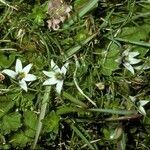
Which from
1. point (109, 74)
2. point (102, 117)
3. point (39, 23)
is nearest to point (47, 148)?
point (102, 117)

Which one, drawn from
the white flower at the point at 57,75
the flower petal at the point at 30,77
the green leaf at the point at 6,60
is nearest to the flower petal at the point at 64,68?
the white flower at the point at 57,75

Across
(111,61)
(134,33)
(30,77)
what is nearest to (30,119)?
(30,77)

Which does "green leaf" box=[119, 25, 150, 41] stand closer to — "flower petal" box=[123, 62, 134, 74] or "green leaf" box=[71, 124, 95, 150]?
"flower petal" box=[123, 62, 134, 74]

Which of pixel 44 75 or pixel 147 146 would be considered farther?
pixel 147 146

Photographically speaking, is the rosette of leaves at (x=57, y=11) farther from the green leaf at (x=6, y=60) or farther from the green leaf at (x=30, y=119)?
the green leaf at (x=30, y=119)

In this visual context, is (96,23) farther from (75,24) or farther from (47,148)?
(47,148)

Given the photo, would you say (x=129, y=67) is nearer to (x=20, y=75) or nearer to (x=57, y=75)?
(x=57, y=75)
